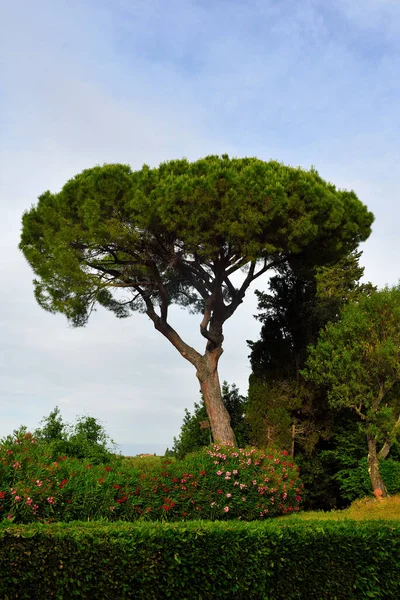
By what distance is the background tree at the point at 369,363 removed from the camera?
1755 centimetres

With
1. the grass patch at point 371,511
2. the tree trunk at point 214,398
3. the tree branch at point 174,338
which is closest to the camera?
the grass patch at point 371,511

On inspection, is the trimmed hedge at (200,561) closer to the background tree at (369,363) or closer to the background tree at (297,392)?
the background tree at (369,363)

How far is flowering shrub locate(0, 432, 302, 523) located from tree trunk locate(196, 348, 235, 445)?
434 centimetres

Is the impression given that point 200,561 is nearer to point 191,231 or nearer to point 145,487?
point 145,487

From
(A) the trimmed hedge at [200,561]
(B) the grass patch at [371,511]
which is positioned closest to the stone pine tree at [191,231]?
(B) the grass patch at [371,511]

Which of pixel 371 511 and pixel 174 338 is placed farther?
pixel 174 338

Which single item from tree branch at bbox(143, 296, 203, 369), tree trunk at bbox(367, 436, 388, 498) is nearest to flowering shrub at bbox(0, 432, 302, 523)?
tree trunk at bbox(367, 436, 388, 498)

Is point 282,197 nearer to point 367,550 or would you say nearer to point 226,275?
point 226,275

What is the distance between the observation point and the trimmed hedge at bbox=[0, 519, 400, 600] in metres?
6.56

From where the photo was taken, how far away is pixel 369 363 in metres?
17.9

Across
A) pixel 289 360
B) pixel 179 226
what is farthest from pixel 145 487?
pixel 289 360

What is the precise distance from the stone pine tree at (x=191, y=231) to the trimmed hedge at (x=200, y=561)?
434 inches

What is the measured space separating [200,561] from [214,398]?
12.2m

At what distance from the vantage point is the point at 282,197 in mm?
17328
